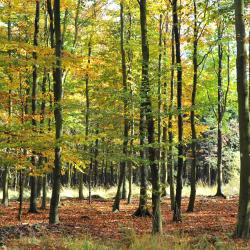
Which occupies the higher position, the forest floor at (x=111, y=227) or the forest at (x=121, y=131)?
the forest at (x=121, y=131)

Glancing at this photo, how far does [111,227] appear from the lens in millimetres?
14039

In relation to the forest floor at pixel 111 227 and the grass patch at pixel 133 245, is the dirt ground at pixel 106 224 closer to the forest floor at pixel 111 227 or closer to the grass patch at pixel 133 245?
the forest floor at pixel 111 227

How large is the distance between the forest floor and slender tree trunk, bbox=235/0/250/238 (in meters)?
0.60

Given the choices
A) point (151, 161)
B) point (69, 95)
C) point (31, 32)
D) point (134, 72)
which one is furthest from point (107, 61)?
point (151, 161)

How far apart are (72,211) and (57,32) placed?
963cm

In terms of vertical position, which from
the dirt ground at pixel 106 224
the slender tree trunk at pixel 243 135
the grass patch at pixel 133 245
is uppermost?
the slender tree trunk at pixel 243 135

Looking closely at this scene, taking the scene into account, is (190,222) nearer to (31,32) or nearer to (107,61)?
(107,61)

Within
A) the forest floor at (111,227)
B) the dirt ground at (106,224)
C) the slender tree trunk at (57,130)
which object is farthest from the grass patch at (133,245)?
the slender tree trunk at (57,130)

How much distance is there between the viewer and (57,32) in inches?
566

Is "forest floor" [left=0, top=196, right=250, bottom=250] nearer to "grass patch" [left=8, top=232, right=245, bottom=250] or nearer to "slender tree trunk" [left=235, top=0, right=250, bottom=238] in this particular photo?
"grass patch" [left=8, top=232, right=245, bottom=250]

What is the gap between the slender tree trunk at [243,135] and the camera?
32.9 ft

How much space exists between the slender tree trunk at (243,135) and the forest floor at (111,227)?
0.60 metres

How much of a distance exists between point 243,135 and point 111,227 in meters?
6.23

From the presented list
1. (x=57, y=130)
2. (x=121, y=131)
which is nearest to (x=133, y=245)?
(x=57, y=130)
